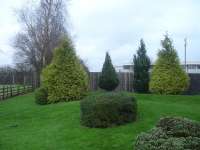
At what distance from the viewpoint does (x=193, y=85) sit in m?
27.4

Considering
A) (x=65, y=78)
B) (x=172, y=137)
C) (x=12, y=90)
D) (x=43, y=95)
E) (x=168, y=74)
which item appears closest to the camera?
(x=172, y=137)

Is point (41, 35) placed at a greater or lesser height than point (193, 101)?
greater

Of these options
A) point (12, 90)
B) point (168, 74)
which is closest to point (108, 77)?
point (168, 74)

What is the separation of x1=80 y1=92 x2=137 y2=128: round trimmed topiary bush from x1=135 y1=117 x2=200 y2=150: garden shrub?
3.69 meters

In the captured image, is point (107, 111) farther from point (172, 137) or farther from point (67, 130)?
point (172, 137)

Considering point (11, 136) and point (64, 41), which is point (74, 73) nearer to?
point (64, 41)

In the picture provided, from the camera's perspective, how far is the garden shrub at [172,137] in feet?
26.5

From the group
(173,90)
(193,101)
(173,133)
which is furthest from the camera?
(173,90)

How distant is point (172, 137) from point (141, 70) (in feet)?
62.2

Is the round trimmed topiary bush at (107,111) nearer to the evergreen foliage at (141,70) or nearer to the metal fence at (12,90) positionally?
the evergreen foliage at (141,70)

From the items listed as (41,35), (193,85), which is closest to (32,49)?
(41,35)

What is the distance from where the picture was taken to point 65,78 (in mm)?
22438

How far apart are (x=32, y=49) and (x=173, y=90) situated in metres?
24.6

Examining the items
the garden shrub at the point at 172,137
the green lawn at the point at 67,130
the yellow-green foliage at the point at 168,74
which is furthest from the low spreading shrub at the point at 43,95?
the garden shrub at the point at 172,137
